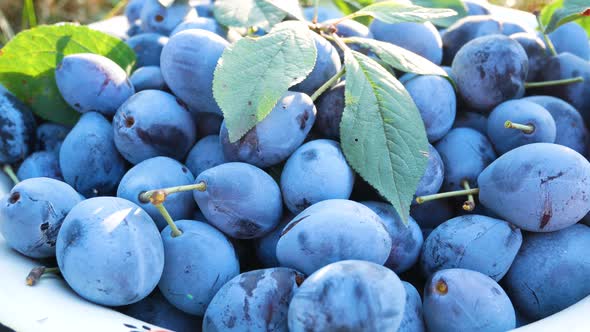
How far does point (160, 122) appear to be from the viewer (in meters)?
0.83

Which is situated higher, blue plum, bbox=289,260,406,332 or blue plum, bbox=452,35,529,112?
blue plum, bbox=452,35,529,112

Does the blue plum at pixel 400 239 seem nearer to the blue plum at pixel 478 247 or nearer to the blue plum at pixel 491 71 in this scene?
the blue plum at pixel 478 247

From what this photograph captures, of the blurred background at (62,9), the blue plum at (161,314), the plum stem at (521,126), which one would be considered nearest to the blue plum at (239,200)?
the blue plum at (161,314)

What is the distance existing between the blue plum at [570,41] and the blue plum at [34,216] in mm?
907

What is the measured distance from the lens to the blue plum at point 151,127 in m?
0.82

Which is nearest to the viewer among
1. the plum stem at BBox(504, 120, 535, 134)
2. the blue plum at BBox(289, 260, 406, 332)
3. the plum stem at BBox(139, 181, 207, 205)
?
the blue plum at BBox(289, 260, 406, 332)

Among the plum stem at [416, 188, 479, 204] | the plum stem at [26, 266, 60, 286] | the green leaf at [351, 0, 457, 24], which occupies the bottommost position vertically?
the plum stem at [26, 266, 60, 286]

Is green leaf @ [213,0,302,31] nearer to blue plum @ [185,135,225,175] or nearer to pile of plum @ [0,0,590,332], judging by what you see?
pile of plum @ [0,0,590,332]

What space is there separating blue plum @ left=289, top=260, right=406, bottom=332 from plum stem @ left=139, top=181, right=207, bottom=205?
20cm

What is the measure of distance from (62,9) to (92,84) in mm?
1948

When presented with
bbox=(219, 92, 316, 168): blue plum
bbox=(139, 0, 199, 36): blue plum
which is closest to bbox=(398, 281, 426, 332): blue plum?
bbox=(219, 92, 316, 168): blue plum

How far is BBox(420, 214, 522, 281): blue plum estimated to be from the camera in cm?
72

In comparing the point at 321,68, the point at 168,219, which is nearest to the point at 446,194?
the point at 321,68

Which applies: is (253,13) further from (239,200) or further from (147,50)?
(239,200)
